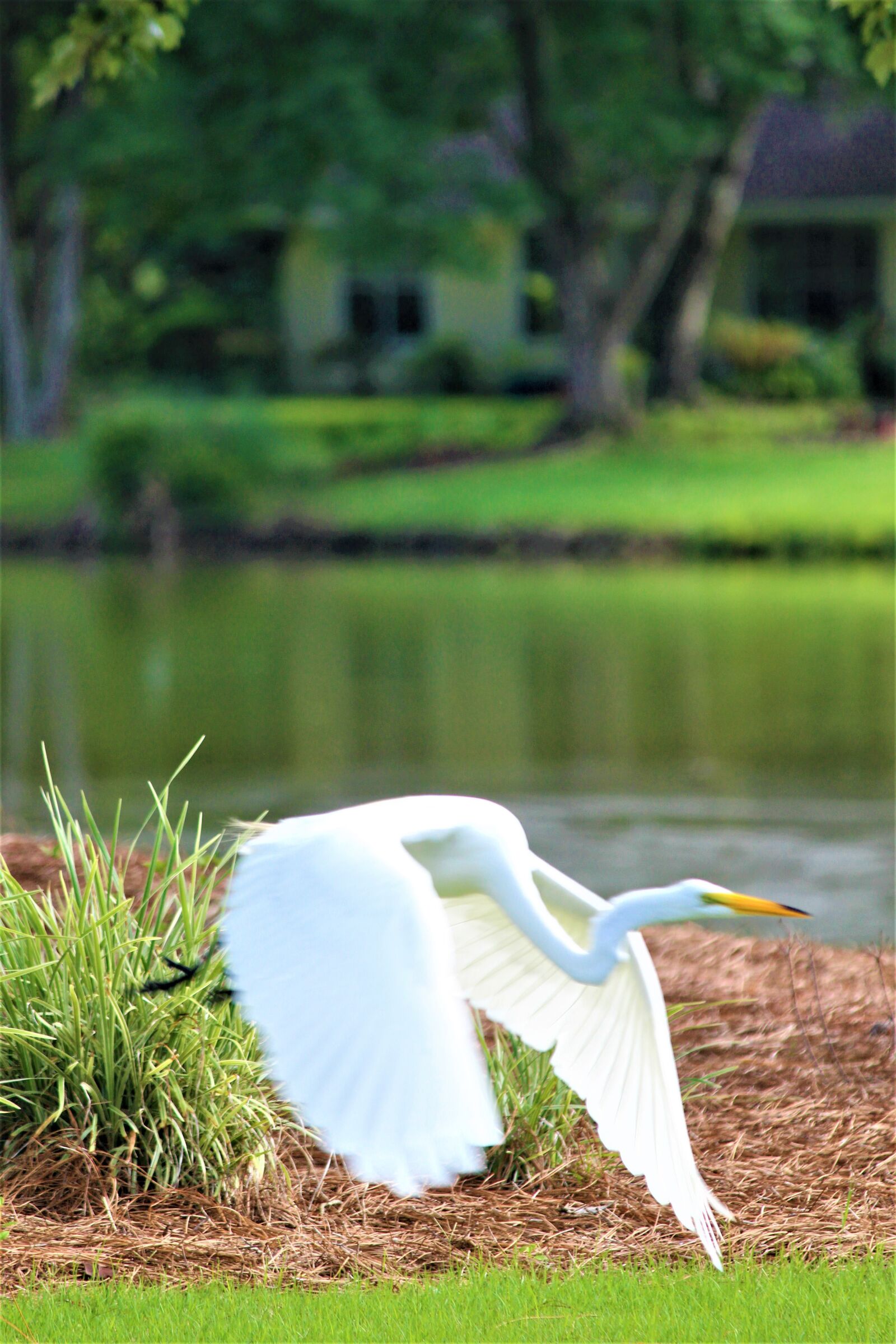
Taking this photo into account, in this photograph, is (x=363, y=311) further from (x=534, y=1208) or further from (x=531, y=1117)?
(x=534, y=1208)

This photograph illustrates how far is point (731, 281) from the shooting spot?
35.1 metres

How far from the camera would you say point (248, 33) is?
25.9 metres

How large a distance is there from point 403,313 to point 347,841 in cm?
3402

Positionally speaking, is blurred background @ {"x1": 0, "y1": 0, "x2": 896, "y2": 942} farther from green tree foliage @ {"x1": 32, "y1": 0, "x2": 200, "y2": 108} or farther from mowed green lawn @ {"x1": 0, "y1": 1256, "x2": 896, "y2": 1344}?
mowed green lawn @ {"x1": 0, "y1": 1256, "x2": 896, "y2": 1344}

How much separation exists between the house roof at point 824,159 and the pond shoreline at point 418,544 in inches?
533

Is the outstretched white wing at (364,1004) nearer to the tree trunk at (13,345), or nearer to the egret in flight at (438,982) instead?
the egret in flight at (438,982)

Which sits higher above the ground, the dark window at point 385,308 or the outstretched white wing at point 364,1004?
the dark window at point 385,308

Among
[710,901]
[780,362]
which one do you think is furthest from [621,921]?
[780,362]

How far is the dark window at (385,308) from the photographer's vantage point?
36031 mm

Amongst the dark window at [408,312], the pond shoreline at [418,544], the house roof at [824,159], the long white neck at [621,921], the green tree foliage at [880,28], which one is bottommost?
the pond shoreline at [418,544]

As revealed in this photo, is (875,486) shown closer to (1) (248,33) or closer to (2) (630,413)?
(2) (630,413)

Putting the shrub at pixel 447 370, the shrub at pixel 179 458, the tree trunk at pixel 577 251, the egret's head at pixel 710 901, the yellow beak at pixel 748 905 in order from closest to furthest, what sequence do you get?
the yellow beak at pixel 748 905, the egret's head at pixel 710 901, the shrub at pixel 179 458, the tree trunk at pixel 577 251, the shrub at pixel 447 370

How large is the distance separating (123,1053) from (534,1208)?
98 centimetres

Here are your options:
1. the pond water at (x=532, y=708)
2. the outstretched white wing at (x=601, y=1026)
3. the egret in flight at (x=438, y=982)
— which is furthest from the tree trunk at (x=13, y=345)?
the egret in flight at (x=438, y=982)
